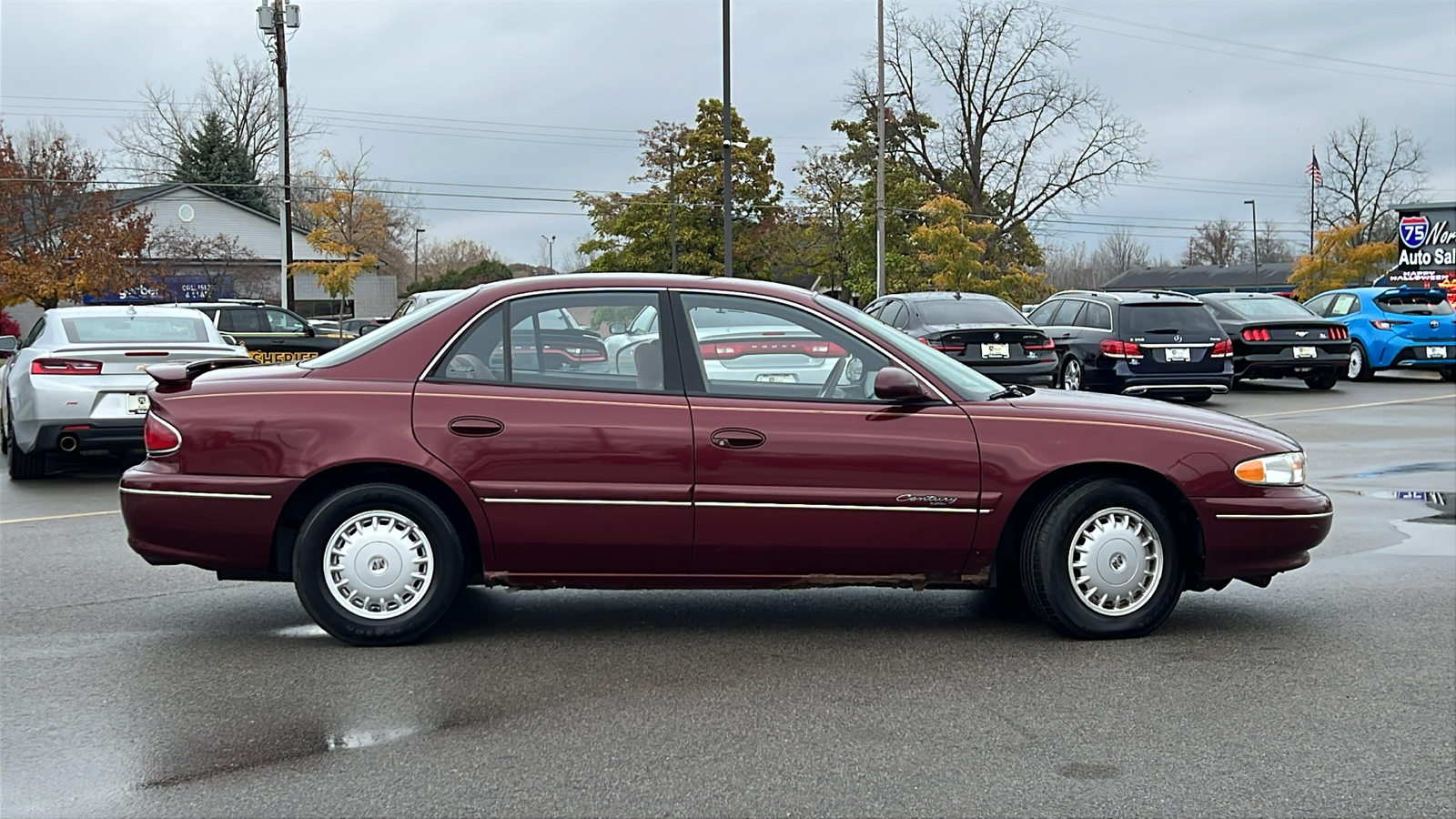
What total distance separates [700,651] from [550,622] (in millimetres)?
847

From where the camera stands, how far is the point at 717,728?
4508 millimetres

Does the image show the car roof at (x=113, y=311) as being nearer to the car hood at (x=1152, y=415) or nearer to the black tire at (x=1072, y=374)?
the car hood at (x=1152, y=415)

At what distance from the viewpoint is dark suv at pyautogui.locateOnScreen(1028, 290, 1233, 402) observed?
58.3ft

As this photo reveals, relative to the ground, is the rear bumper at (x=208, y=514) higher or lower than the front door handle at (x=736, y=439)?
lower

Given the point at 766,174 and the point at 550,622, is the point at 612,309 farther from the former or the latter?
the point at 766,174

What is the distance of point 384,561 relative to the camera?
5.44m

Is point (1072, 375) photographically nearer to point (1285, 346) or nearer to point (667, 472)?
point (1285, 346)

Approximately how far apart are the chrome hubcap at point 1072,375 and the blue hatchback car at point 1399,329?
251 inches

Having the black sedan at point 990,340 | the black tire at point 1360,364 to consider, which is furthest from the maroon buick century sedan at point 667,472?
the black tire at point 1360,364

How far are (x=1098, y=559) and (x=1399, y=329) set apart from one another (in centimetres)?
1957

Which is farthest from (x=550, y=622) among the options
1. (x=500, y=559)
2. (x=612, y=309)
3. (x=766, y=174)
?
(x=766, y=174)

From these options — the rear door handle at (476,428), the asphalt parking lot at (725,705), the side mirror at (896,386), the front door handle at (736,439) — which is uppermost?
the side mirror at (896,386)

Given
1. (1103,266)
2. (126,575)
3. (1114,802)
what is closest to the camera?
(1114,802)

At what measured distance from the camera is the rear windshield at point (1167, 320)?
58.7 ft
